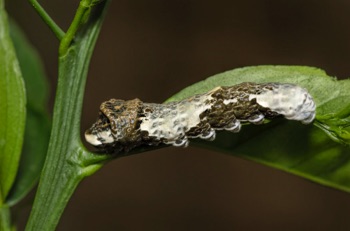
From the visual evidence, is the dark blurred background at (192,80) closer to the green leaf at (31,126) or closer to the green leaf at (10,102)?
the green leaf at (31,126)

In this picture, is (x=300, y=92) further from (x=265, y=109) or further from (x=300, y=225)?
(x=300, y=225)

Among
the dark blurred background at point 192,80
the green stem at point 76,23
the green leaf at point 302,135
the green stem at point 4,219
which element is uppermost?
the green stem at point 76,23

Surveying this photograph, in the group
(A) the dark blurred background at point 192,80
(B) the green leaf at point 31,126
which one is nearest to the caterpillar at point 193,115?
(B) the green leaf at point 31,126

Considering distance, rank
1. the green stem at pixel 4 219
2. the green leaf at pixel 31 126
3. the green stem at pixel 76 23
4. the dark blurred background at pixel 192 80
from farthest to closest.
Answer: the dark blurred background at pixel 192 80 < the green leaf at pixel 31 126 < the green stem at pixel 4 219 < the green stem at pixel 76 23

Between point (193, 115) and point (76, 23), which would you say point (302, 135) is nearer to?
point (193, 115)

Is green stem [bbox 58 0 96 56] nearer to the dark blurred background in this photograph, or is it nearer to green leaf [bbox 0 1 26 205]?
green leaf [bbox 0 1 26 205]
